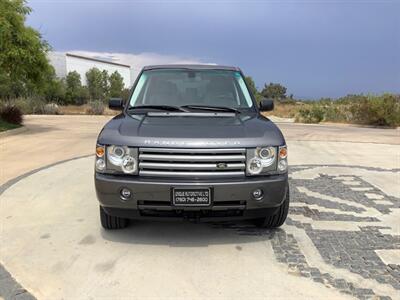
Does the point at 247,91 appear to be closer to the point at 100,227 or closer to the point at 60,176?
the point at 100,227

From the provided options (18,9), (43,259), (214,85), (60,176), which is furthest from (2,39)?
(43,259)

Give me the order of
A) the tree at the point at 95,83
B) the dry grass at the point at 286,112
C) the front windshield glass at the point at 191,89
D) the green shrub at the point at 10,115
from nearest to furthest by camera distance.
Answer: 1. the front windshield glass at the point at 191,89
2. the green shrub at the point at 10,115
3. the dry grass at the point at 286,112
4. the tree at the point at 95,83

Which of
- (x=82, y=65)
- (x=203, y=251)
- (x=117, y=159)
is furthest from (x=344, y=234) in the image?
(x=82, y=65)

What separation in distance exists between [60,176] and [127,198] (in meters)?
3.92

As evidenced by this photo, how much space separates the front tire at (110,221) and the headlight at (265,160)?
5.03 ft

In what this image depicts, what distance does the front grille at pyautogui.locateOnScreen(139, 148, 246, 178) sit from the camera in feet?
12.3

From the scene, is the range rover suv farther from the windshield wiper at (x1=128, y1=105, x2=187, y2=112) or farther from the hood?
the windshield wiper at (x1=128, y1=105, x2=187, y2=112)

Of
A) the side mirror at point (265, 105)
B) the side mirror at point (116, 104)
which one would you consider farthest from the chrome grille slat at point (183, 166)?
the side mirror at point (265, 105)

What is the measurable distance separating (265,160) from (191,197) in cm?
78

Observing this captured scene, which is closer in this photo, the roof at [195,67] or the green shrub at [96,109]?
the roof at [195,67]

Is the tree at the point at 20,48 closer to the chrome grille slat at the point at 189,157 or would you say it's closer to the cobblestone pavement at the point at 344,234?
the cobblestone pavement at the point at 344,234

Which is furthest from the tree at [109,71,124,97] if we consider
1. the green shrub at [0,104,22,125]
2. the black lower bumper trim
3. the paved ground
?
the black lower bumper trim

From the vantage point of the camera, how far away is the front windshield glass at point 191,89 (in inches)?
196

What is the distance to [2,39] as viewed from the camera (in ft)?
41.0
